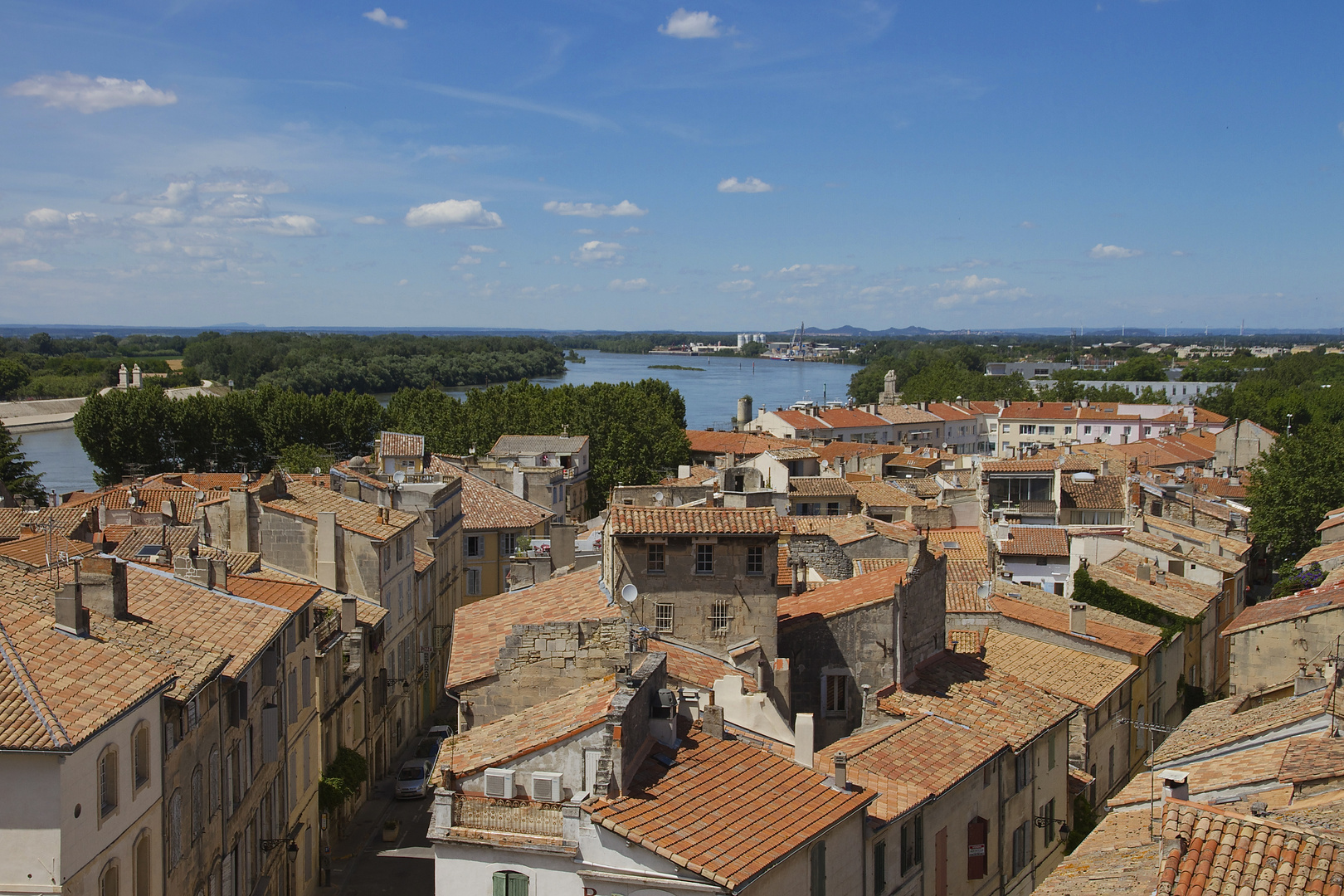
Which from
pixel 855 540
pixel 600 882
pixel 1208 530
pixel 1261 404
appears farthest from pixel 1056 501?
pixel 1261 404

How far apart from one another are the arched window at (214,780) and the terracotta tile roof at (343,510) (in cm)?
1190

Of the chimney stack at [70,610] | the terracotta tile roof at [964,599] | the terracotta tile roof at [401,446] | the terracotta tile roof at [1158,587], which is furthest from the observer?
the terracotta tile roof at [401,446]

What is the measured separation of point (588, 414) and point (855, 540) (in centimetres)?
4113

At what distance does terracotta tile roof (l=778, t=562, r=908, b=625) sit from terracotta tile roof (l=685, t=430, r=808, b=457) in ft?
189

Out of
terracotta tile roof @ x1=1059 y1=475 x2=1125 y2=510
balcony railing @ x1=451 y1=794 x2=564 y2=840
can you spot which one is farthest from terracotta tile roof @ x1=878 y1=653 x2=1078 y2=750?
terracotta tile roof @ x1=1059 y1=475 x2=1125 y2=510

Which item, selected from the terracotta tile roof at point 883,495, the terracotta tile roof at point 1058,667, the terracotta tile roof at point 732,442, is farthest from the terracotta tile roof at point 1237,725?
the terracotta tile roof at point 732,442

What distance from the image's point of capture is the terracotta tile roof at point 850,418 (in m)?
106

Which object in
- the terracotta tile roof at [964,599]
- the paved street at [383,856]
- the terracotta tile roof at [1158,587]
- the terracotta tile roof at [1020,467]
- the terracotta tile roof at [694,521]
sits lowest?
the paved street at [383,856]

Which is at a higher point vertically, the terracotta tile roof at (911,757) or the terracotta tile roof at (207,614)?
the terracotta tile roof at (207,614)

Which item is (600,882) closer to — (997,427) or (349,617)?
(349,617)

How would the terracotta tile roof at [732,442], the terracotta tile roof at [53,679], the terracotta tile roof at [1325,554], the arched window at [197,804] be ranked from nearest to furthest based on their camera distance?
the terracotta tile roof at [53,679], the arched window at [197,804], the terracotta tile roof at [1325,554], the terracotta tile roof at [732,442]

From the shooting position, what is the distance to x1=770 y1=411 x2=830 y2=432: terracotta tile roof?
332ft

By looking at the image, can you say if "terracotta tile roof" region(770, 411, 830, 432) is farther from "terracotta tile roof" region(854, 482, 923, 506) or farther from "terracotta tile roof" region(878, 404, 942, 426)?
"terracotta tile roof" region(854, 482, 923, 506)

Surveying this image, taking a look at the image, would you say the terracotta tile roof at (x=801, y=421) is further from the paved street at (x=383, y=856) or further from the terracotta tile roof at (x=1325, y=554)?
the paved street at (x=383, y=856)
